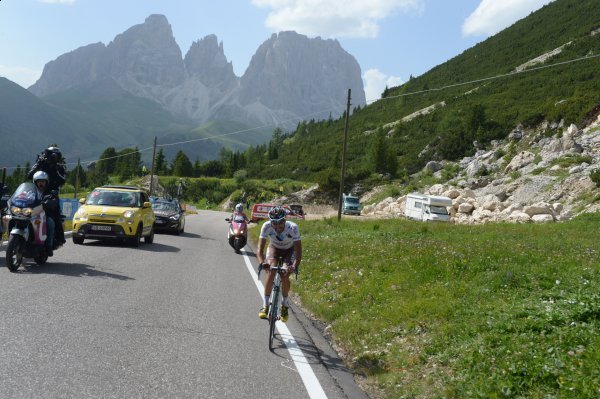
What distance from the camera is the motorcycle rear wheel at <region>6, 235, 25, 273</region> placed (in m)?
9.81

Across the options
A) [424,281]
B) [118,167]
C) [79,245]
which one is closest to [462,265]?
[424,281]

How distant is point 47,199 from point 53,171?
1115 millimetres

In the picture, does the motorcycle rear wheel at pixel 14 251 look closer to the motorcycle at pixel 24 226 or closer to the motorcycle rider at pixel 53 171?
the motorcycle at pixel 24 226

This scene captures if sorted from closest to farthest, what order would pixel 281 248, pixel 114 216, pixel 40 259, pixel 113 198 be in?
pixel 281 248
pixel 40 259
pixel 114 216
pixel 113 198

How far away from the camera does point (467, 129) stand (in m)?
73.9

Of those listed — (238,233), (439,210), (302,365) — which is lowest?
(302,365)

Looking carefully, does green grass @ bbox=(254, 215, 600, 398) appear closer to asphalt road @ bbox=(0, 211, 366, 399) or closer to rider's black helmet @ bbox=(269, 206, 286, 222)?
asphalt road @ bbox=(0, 211, 366, 399)

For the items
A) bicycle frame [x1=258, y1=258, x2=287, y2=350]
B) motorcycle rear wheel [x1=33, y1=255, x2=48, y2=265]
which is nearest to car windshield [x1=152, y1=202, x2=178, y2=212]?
motorcycle rear wheel [x1=33, y1=255, x2=48, y2=265]

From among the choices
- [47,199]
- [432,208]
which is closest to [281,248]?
[47,199]

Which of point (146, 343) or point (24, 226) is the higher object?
point (24, 226)

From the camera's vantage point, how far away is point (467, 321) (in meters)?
6.59

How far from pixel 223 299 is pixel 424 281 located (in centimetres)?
361

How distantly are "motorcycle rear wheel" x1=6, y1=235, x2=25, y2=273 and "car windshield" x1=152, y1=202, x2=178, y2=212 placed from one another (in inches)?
605

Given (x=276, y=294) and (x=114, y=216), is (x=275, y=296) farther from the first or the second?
(x=114, y=216)
